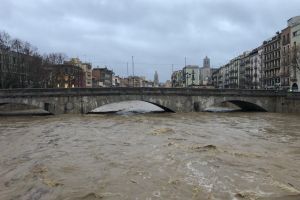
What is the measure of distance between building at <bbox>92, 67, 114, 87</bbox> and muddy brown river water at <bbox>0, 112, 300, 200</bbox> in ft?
473

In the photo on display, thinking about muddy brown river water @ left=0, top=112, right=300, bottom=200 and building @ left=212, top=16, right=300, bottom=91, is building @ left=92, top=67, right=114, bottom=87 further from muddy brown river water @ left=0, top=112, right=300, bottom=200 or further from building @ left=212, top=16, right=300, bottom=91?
muddy brown river water @ left=0, top=112, right=300, bottom=200

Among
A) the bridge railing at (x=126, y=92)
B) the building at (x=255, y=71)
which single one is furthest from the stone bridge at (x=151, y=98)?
the building at (x=255, y=71)

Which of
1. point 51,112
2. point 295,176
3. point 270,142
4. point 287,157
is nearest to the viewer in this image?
point 295,176

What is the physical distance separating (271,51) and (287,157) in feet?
290

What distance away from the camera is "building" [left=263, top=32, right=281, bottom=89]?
320 ft

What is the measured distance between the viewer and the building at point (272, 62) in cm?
9739

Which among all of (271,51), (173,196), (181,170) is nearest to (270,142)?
(181,170)

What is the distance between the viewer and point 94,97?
48.8 metres

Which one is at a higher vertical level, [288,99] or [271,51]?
[271,51]

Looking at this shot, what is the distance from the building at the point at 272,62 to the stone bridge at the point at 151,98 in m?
41.3

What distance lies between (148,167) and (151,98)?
35.0 meters

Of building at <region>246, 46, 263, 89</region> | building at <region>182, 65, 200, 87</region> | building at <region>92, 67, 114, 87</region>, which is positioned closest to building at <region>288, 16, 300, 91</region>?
building at <region>246, 46, 263, 89</region>

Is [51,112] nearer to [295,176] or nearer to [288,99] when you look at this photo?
[288,99]

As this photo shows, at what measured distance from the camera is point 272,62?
101938mm
